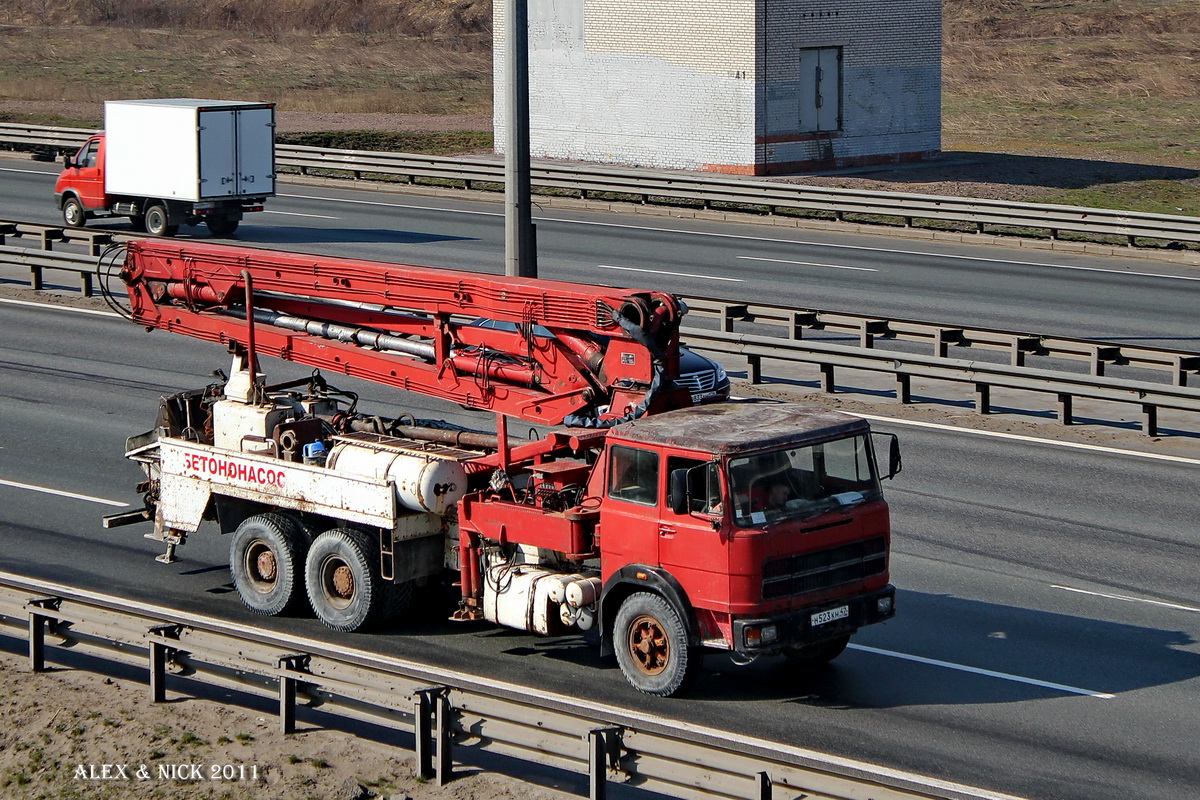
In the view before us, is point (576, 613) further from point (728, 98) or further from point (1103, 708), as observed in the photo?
point (728, 98)

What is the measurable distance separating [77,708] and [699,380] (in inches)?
274

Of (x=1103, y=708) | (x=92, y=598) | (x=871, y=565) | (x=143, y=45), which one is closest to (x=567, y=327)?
(x=871, y=565)

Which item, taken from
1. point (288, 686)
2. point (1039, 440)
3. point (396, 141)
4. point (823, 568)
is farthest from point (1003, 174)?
point (288, 686)

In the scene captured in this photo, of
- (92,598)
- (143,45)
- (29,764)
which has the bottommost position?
(29,764)

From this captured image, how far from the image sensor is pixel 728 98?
140 feet

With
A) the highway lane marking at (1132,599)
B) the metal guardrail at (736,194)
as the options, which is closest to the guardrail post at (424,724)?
the highway lane marking at (1132,599)

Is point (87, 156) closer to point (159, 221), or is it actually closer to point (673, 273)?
point (159, 221)

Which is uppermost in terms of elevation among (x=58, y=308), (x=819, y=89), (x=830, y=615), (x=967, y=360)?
(x=819, y=89)

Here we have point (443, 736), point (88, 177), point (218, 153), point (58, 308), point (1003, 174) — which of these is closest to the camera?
point (443, 736)

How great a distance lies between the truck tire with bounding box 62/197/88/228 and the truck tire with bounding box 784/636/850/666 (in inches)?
1057

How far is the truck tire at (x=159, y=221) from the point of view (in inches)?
1325

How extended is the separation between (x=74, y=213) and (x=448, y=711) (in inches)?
1110

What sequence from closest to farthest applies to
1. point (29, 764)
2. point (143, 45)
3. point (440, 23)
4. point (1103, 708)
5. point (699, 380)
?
point (29, 764) < point (1103, 708) < point (699, 380) < point (143, 45) < point (440, 23)

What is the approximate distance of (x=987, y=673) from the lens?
1195 centimetres
